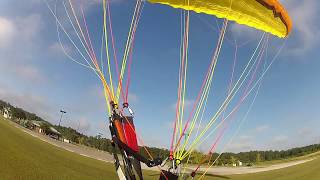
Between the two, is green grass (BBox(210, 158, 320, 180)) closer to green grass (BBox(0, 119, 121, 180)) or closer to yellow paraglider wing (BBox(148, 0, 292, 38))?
green grass (BBox(0, 119, 121, 180))

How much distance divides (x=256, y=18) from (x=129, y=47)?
13.5 ft

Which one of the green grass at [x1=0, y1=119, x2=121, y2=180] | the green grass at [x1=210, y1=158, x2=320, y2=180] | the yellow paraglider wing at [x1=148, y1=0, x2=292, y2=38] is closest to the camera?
the yellow paraglider wing at [x1=148, y1=0, x2=292, y2=38]

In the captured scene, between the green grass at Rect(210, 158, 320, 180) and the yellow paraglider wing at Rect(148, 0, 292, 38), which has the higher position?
the yellow paraglider wing at Rect(148, 0, 292, 38)

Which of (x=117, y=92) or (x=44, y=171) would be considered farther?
(x=44, y=171)

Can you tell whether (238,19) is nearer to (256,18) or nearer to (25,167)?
(256,18)

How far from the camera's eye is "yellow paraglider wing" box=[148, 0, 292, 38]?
9586 mm

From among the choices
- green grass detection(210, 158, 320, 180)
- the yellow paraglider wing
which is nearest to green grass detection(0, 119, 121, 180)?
the yellow paraglider wing

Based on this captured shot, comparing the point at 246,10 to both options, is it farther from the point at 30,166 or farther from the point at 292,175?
the point at 292,175

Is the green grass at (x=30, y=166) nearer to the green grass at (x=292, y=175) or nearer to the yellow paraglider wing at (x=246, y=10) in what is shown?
the yellow paraglider wing at (x=246, y=10)

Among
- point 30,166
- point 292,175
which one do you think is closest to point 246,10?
point 30,166

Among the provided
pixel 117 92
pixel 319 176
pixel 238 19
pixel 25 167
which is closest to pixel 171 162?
pixel 117 92

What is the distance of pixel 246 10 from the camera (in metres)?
9.88

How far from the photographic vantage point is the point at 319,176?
42.4m

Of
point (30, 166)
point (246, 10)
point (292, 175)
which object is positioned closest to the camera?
point (246, 10)
